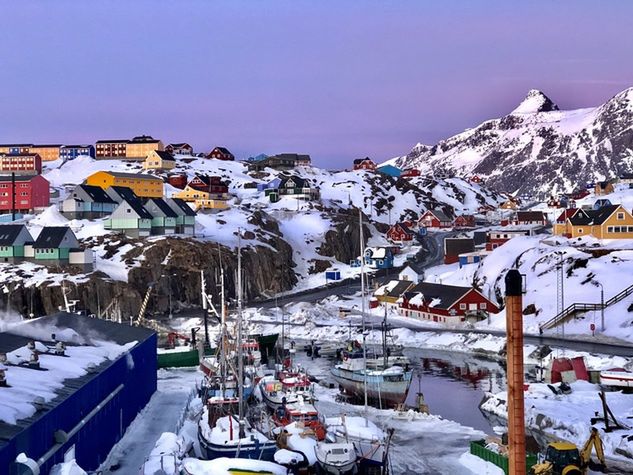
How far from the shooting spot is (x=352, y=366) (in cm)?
5828

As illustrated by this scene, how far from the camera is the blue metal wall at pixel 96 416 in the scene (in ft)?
80.1

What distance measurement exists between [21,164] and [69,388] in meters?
153

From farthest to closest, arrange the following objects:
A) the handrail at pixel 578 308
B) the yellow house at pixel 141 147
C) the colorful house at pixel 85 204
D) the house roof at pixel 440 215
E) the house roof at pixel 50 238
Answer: the yellow house at pixel 141 147 → the house roof at pixel 440 215 → the colorful house at pixel 85 204 → the house roof at pixel 50 238 → the handrail at pixel 578 308

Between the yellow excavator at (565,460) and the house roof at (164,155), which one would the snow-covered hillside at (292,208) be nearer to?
the house roof at (164,155)

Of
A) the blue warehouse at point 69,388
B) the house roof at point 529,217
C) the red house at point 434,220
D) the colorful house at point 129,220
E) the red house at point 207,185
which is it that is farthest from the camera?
the red house at point 434,220

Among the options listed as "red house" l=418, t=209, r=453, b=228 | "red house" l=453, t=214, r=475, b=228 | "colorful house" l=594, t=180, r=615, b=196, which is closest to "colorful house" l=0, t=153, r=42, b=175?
"red house" l=418, t=209, r=453, b=228

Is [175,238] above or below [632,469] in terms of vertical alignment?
above

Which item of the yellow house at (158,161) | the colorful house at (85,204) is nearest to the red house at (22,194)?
the colorful house at (85,204)

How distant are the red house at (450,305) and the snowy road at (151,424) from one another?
34.4 metres

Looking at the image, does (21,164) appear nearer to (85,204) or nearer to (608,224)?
(85,204)

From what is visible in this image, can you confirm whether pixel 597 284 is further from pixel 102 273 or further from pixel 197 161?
pixel 197 161

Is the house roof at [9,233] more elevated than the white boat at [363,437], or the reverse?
the house roof at [9,233]

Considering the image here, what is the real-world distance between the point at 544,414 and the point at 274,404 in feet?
51.1

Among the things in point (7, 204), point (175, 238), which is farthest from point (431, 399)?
point (7, 204)
